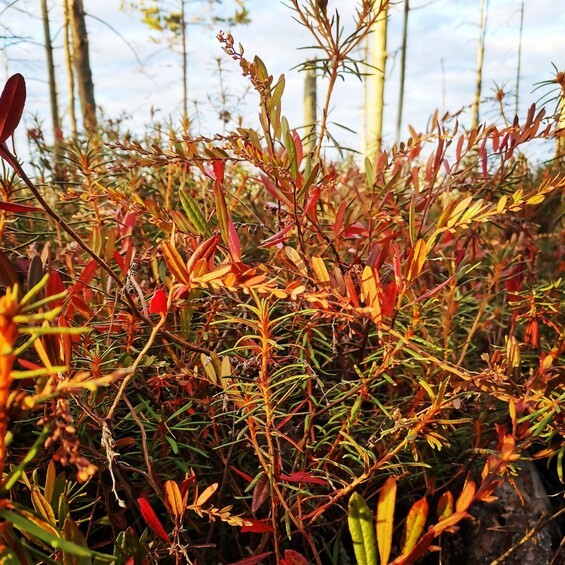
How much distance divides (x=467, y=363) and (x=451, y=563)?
42 cm

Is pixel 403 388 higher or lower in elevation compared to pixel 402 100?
lower

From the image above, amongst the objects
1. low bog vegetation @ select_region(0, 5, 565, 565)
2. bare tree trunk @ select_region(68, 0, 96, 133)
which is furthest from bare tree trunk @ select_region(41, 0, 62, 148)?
low bog vegetation @ select_region(0, 5, 565, 565)

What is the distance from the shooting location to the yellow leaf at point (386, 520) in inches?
26.1

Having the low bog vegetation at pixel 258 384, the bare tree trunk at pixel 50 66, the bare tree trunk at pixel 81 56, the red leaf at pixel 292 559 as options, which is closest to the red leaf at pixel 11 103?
the low bog vegetation at pixel 258 384

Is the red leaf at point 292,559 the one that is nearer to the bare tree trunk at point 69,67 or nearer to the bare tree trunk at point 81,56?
the bare tree trunk at point 81,56

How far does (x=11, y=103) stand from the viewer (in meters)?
0.64

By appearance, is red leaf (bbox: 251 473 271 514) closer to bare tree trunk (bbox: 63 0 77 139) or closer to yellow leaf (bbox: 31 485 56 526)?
yellow leaf (bbox: 31 485 56 526)

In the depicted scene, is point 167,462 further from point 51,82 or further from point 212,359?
point 51,82

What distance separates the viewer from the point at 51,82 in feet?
22.4

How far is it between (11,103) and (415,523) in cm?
71

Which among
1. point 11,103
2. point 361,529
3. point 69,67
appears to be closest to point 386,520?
point 361,529

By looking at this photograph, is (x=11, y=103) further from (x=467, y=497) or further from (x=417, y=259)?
(x=467, y=497)

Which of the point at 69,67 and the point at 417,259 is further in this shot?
the point at 69,67

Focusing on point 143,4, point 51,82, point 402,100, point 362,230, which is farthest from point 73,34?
point 362,230
